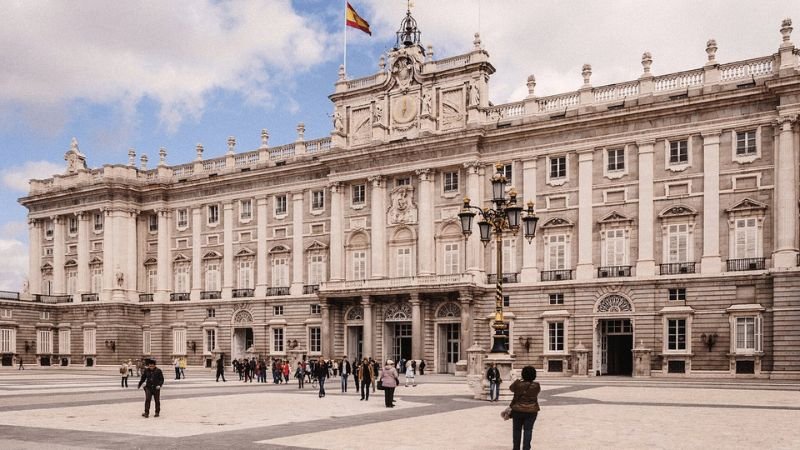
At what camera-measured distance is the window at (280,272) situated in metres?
58.9

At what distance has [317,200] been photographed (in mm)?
58000

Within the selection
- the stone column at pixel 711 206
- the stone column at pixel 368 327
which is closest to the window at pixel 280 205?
the stone column at pixel 368 327

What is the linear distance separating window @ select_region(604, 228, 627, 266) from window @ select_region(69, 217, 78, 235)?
146 ft

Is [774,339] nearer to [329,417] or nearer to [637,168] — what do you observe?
[637,168]

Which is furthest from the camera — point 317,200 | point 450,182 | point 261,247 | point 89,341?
point 89,341

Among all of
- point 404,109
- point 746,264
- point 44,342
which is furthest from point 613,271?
point 44,342

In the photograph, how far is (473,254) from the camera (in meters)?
49.7

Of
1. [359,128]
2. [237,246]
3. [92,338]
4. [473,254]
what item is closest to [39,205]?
[92,338]

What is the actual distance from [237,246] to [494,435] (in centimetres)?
4656

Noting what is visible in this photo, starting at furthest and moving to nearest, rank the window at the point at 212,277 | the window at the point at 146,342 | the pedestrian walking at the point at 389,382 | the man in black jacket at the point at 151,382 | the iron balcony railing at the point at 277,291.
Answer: the window at the point at 146,342
the window at the point at 212,277
the iron balcony railing at the point at 277,291
the pedestrian walking at the point at 389,382
the man in black jacket at the point at 151,382

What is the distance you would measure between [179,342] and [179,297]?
3466mm

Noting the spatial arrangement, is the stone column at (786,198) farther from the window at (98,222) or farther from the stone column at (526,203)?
the window at (98,222)

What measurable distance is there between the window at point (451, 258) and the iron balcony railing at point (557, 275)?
5.73m

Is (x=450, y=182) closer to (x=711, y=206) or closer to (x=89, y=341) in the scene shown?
(x=711, y=206)
